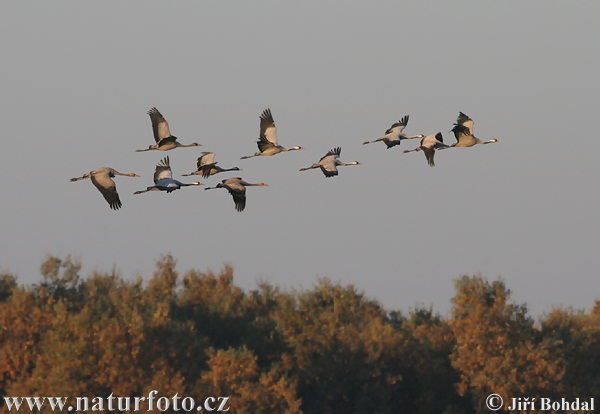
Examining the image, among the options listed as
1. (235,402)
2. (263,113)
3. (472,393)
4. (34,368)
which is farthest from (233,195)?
(472,393)

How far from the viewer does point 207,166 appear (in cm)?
4281

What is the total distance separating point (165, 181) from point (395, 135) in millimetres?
7973

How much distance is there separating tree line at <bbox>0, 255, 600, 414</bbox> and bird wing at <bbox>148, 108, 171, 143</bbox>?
16.1 meters

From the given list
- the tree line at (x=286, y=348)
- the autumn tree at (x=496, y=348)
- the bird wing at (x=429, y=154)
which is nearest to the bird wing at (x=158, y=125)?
the bird wing at (x=429, y=154)

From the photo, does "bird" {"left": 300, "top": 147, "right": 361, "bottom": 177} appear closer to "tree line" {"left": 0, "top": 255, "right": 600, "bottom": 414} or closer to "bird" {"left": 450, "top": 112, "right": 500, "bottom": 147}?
"bird" {"left": 450, "top": 112, "right": 500, "bottom": 147}

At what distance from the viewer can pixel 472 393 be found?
63.9m

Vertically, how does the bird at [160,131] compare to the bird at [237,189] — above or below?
above

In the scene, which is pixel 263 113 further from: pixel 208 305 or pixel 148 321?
pixel 208 305

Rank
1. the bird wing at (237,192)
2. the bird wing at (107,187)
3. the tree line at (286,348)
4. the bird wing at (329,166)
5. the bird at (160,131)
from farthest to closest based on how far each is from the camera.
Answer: the tree line at (286,348) → the bird wing at (329,166) → the bird wing at (237,192) → the bird at (160,131) → the bird wing at (107,187)

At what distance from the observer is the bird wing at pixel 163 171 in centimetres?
4325

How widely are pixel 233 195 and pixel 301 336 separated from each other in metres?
22.4

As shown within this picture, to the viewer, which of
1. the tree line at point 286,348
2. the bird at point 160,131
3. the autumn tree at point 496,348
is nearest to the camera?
the bird at point 160,131

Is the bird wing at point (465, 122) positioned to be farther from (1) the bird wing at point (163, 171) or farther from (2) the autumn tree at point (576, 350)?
(2) the autumn tree at point (576, 350)

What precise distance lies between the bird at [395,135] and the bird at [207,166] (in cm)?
461
